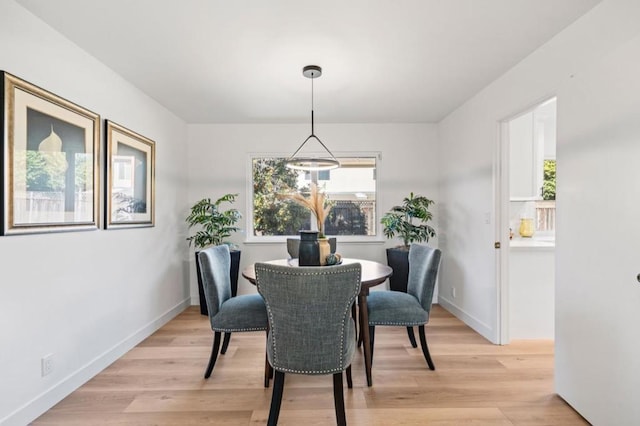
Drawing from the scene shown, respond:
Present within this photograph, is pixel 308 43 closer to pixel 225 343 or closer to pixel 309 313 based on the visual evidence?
pixel 309 313

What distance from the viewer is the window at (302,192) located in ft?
14.7

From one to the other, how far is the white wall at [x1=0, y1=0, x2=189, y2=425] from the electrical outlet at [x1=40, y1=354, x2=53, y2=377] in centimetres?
3

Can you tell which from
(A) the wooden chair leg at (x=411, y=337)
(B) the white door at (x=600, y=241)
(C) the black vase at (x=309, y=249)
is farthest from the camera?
(A) the wooden chair leg at (x=411, y=337)

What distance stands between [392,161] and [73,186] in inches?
134

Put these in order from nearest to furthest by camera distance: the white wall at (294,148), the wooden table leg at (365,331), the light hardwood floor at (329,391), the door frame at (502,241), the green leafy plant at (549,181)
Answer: the light hardwood floor at (329,391) → the wooden table leg at (365,331) → the door frame at (502,241) → the green leafy plant at (549,181) → the white wall at (294,148)

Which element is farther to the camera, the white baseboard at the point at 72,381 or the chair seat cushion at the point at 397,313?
the chair seat cushion at the point at 397,313

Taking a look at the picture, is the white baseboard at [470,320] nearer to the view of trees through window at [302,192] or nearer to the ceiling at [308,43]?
the view of trees through window at [302,192]

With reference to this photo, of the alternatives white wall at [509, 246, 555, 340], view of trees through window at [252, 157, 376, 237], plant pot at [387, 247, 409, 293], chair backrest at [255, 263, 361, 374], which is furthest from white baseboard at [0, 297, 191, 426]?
white wall at [509, 246, 555, 340]

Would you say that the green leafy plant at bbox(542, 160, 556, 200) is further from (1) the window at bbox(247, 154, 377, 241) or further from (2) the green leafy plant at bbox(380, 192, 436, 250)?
(1) the window at bbox(247, 154, 377, 241)

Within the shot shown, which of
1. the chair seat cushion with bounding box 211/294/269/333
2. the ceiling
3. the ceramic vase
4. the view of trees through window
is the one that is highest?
the ceiling

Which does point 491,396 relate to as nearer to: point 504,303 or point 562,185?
point 504,303

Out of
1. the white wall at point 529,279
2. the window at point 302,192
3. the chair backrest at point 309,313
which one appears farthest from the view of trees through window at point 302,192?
the chair backrest at point 309,313

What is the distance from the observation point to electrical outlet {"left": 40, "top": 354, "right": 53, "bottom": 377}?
2.02 m

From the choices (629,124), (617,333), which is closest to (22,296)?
(617,333)
